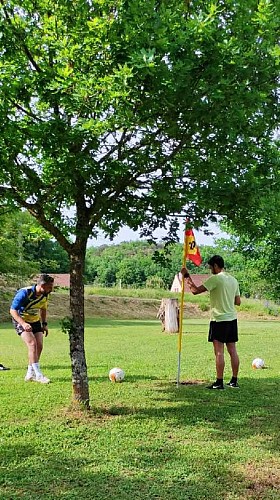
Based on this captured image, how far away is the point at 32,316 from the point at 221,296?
2913 millimetres

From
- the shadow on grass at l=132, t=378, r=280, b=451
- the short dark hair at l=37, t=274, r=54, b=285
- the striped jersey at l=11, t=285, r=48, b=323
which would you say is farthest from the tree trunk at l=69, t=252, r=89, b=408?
the striped jersey at l=11, t=285, r=48, b=323

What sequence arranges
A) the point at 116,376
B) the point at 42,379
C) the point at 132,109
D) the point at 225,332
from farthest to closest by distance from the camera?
the point at 116,376 < the point at 42,379 < the point at 225,332 < the point at 132,109

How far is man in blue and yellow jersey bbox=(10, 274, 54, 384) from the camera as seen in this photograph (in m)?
8.55

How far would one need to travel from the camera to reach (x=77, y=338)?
6.47 m

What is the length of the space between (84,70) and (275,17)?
5.65ft

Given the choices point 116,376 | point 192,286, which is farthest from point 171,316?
point 192,286

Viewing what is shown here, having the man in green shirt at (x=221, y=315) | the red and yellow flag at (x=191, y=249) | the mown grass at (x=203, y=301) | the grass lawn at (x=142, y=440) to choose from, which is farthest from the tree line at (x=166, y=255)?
the mown grass at (x=203, y=301)

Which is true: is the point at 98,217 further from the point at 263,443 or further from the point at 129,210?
the point at 263,443

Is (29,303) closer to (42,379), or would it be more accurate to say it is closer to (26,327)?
(26,327)

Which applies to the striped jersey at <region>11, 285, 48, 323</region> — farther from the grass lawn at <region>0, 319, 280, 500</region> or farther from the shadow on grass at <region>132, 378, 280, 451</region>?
the shadow on grass at <region>132, 378, 280, 451</region>

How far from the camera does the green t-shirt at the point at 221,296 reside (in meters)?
8.16

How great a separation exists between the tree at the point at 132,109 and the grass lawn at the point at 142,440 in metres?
0.82

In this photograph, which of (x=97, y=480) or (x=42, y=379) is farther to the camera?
(x=42, y=379)

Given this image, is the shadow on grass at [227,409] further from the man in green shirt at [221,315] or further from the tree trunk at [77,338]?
the tree trunk at [77,338]
